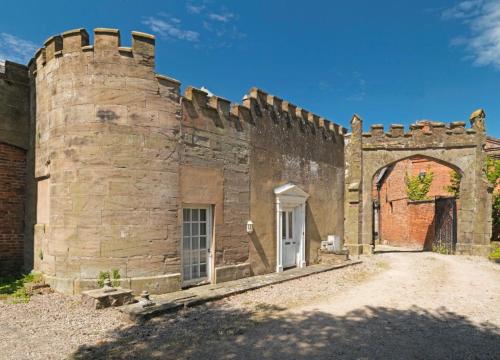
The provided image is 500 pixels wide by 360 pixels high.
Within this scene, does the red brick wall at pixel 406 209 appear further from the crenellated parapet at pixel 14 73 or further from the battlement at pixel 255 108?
the crenellated parapet at pixel 14 73

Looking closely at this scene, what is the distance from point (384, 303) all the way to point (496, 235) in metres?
Answer: 14.5

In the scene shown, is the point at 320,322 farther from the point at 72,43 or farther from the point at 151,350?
the point at 72,43

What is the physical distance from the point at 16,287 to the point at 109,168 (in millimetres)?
3675

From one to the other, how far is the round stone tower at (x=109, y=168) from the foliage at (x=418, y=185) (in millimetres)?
20598

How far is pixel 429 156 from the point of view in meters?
16.4

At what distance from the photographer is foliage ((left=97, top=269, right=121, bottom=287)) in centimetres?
732

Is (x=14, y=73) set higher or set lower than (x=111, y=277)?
higher

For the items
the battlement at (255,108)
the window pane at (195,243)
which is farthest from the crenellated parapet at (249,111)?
the window pane at (195,243)

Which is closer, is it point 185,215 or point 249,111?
point 185,215

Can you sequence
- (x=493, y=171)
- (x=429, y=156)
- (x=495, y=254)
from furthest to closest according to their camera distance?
(x=493, y=171)
(x=429, y=156)
(x=495, y=254)

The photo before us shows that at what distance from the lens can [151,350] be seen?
4977 millimetres

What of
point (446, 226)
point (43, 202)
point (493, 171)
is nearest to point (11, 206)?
point (43, 202)

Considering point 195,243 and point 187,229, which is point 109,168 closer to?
point 187,229

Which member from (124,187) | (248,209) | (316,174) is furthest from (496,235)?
(124,187)
